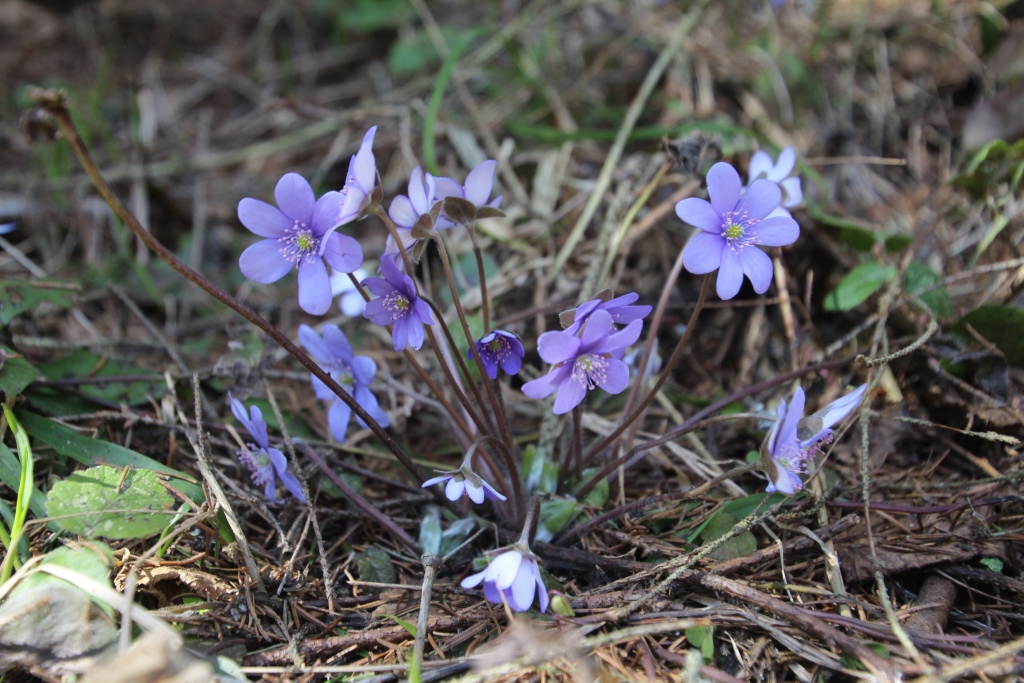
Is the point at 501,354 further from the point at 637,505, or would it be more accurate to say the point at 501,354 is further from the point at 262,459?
the point at 262,459

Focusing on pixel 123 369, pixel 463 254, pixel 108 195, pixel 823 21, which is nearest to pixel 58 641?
pixel 108 195

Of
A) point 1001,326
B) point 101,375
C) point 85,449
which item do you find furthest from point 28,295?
point 1001,326

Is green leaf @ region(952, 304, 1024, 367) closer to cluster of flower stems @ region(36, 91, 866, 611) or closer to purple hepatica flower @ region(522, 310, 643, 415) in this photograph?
cluster of flower stems @ region(36, 91, 866, 611)

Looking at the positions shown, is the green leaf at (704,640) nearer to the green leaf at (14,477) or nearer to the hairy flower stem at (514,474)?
the hairy flower stem at (514,474)

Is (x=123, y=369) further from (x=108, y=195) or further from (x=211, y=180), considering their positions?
(x=211, y=180)

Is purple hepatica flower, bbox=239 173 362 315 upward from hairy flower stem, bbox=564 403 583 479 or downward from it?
upward

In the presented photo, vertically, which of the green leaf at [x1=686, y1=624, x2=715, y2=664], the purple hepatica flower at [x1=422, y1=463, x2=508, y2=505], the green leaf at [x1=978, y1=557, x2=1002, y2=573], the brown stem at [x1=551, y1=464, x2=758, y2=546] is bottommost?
the green leaf at [x1=978, y1=557, x2=1002, y2=573]

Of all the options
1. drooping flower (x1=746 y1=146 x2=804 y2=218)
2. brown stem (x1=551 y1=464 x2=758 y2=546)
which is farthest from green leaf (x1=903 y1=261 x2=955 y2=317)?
brown stem (x1=551 y1=464 x2=758 y2=546)
